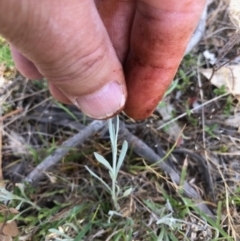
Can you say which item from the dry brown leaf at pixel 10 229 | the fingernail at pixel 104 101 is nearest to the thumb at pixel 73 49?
the fingernail at pixel 104 101

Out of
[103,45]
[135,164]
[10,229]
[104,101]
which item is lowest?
[135,164]

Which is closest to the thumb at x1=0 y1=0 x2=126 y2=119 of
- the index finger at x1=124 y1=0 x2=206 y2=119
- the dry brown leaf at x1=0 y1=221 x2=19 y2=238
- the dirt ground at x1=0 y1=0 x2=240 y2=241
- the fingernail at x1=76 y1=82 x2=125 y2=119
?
the fingernail at x1=76 y1=82 x2=125 y2=119

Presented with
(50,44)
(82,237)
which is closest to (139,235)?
(82,237)

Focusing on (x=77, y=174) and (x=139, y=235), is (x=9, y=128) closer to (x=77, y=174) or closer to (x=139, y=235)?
(x=77, y=174)

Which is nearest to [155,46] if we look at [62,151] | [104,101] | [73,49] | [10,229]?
[104,101]

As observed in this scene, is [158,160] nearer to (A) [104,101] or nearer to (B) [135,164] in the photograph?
(B) [135,164]

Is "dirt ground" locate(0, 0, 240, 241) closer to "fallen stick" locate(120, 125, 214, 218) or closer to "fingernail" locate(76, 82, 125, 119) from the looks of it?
"fallen stick" locate(120, 125, 214, 218)

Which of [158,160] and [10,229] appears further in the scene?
[158,160]

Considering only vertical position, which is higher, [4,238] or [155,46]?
[155,46]
